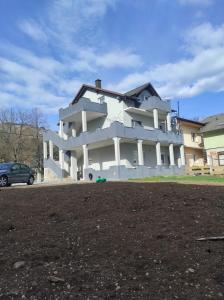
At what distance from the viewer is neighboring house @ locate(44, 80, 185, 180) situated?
3231 cm

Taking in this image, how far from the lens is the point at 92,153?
3706cm

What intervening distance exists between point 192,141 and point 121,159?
14.7 metres

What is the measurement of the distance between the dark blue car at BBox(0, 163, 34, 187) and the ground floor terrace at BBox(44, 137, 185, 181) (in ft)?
28.8

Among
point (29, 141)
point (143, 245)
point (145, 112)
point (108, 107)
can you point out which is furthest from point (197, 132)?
point (143, 245)

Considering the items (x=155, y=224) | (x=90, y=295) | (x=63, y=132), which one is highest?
(x=63, y=132)

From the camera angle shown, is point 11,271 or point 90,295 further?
point 11,271

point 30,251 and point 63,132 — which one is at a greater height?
point 63,132

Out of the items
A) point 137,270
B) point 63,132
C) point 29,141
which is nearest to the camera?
point 137,270

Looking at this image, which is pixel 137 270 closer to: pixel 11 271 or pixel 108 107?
pixel 11 271

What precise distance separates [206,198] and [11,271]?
5270mm

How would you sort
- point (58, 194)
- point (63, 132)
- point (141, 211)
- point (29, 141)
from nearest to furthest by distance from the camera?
point (141, 211), point (58, 194), point (63, 132), point (29, 141)

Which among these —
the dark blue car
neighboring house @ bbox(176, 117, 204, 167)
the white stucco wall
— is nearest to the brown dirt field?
the dark blue car

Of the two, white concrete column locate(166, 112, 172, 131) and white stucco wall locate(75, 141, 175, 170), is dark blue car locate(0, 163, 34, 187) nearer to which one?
white stucco wall locate(75, 141, 175, 170)

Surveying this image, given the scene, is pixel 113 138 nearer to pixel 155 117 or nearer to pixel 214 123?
pixel 155 117
